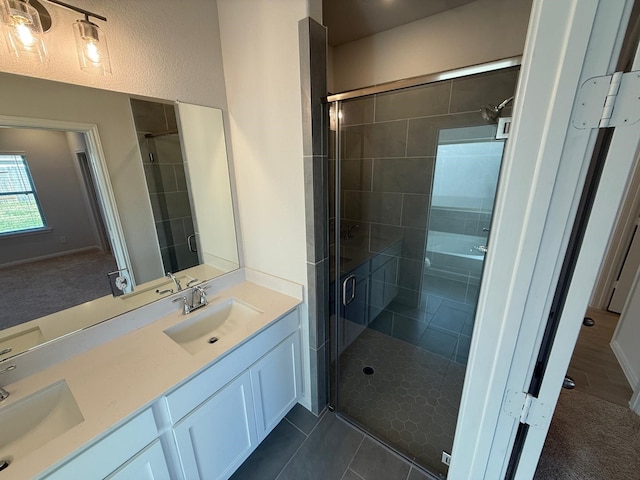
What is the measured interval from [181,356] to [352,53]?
271 centimetres

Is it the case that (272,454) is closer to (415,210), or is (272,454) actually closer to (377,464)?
(377,464)

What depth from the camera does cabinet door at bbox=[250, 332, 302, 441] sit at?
1420 mm

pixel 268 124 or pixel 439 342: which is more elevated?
pixel 268 124

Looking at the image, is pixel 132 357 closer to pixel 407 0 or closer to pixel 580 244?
pixel 580 244

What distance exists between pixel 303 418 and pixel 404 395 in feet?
2.52

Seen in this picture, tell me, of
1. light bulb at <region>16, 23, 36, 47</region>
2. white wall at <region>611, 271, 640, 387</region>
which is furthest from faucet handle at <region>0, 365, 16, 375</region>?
white wall at <region>611, 271, 640, 387</region>

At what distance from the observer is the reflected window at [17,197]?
97cm

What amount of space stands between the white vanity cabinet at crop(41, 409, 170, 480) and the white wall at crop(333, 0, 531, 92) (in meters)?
2.78

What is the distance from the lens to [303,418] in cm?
175

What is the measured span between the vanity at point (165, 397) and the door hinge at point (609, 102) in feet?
4.63

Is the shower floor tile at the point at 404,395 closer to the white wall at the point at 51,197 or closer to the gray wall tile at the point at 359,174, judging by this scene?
the gray wall tile at the point at 359,174

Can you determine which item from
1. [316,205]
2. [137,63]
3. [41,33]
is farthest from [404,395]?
[41,33]

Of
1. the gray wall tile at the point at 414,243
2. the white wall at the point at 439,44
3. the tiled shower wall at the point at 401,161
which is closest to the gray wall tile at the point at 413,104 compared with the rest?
the tiled shower wall at the point at 401,161

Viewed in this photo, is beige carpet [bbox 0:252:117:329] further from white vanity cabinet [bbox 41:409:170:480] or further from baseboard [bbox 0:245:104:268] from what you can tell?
white vanity cabinet [bbox 41:409:170:480]
